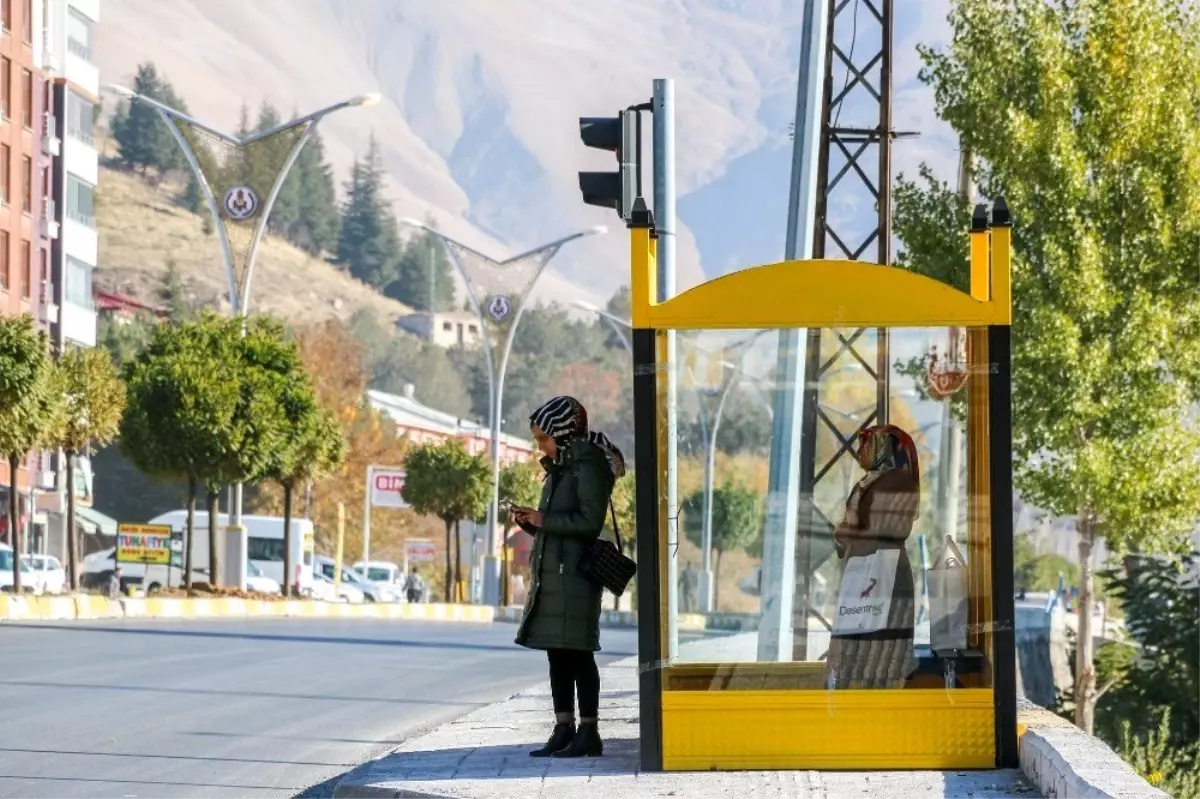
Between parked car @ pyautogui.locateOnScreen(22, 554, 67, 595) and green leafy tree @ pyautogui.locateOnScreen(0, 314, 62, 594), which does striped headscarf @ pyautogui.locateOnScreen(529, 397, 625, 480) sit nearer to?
green leafy tree @ pyautogui.locateOnScreen(0, 314, 62, 594)

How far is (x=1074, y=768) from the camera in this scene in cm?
799

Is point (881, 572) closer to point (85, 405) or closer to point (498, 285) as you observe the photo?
point (85, 405)

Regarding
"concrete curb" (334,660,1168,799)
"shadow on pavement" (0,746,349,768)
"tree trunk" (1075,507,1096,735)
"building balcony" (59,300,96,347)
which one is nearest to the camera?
"concrete curb" (334,660,1168,799)

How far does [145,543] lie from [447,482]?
66.6 ft

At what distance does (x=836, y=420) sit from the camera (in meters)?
9.98

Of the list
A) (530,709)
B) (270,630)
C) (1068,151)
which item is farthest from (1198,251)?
(530,709)

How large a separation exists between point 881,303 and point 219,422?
37857mm

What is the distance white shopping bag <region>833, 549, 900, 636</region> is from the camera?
9.70 m

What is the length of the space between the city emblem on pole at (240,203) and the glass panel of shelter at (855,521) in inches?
1411

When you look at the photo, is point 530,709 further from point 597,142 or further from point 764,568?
point 764,568

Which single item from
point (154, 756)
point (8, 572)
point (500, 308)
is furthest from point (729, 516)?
→ point (500, 308)

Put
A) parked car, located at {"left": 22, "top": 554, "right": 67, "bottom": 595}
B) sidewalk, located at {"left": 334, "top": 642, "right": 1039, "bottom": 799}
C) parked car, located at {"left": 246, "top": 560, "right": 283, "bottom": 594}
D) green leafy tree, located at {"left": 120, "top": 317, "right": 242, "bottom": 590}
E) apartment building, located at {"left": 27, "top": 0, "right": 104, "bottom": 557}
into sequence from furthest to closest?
apartment building, located at {"left": 27, "top": 0, "right": 104, "bottom": 557}, parked car, located at {"left": 246, "top": 560, "right": 283, "bottom": 594}, parked car, located at {"left": 22, "top": 554, "right": 67, "bottom": 595}, green leafy tree, located at {"left": 120, "top": 317, "right": 242, "bottom": 590}, sidewalk, located at {"left": 334, "top": 642, "right": 1039, "bottom": 799}

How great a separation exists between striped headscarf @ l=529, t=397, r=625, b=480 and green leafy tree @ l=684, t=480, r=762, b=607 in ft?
1.23

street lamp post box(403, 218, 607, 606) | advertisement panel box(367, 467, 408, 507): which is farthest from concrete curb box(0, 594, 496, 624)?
advertisement panel box(367, 467, 408, 507)
